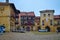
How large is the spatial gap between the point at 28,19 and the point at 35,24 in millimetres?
3924

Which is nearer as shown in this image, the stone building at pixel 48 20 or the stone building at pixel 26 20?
the stone building at pixel 48 20

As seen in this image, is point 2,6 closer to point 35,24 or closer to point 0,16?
point 0,16

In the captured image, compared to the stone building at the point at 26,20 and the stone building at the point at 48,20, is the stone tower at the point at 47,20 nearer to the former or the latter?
the stone building at the point at 48,20

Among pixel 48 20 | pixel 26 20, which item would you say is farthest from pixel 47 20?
pixel 26 20

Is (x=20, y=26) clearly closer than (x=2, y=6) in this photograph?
No

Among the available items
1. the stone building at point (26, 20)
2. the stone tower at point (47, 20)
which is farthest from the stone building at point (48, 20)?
the stone building at point (26, 20)

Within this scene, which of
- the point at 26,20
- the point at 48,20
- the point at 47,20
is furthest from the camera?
the point at 26,20

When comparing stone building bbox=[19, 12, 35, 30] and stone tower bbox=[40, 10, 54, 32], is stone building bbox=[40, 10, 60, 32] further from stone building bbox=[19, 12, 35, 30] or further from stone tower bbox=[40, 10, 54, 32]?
stone building bbox=[19, 12, 35, 30]

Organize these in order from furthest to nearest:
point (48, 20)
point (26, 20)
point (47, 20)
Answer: point (26, 20) → point (47, 20) → point (48, 20)

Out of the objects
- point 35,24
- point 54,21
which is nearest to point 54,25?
point 54,21

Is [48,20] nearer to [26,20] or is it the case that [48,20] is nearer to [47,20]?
[47,20]

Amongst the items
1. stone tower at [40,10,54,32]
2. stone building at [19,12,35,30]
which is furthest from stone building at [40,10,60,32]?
stone building at [19,12,35,30]

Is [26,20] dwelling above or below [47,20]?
below

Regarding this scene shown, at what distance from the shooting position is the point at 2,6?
45531 mm
